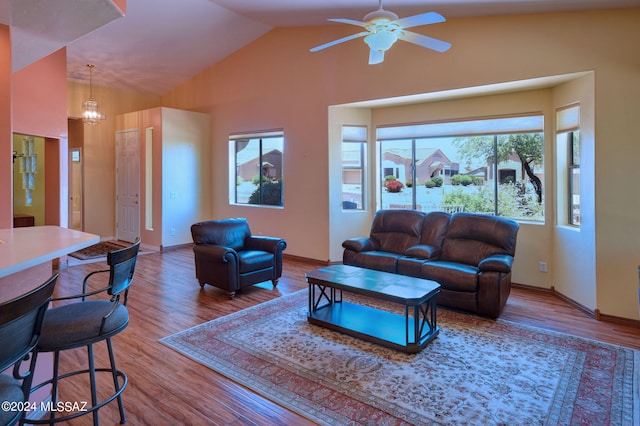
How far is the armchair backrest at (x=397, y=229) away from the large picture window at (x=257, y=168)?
2.33 meters

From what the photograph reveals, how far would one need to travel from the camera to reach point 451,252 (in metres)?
4.62

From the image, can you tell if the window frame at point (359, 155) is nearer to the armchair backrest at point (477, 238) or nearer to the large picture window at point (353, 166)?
the large picture window at point (353, 166)

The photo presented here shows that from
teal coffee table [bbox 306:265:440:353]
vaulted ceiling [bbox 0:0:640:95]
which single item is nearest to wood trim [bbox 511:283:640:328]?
teal coffee table [bbox 306:265:440:353]

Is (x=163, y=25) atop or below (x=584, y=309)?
atop

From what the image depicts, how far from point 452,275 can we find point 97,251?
6.78 metres

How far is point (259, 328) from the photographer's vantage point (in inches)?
141

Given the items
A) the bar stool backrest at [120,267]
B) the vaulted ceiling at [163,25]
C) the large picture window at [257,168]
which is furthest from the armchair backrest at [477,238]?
the bar stool backrest at [120,267]

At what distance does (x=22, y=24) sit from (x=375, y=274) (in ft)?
11.5

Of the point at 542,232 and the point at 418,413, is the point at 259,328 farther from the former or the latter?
the point at 542,232

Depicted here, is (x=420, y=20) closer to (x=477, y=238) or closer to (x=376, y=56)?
(x=376, y=56)

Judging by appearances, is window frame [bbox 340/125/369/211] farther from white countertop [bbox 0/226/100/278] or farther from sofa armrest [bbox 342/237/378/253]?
white countertop [bbox 0/226/100/278]

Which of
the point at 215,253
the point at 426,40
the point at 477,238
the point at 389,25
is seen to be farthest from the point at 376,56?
the point at 215,253

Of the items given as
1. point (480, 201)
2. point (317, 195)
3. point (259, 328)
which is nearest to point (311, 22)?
point (317, 195)

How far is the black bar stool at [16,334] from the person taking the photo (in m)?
1.14
